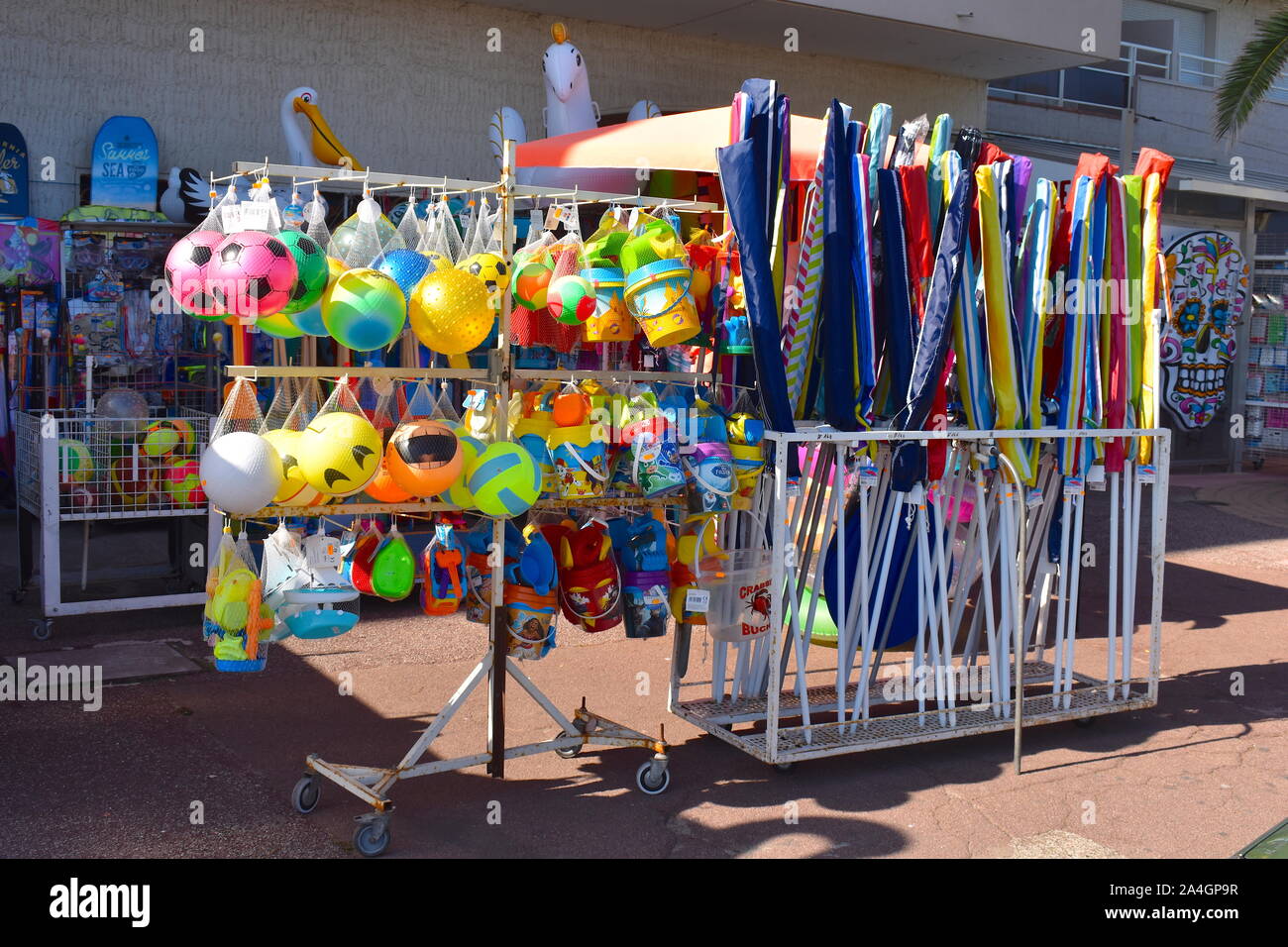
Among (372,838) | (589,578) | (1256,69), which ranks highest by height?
(1256,69)

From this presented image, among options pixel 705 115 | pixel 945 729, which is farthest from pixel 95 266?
pixel 945 729

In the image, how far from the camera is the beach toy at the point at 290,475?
4.30 metres

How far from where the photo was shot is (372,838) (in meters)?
4.43

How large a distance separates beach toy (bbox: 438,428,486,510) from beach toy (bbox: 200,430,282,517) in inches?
26.4

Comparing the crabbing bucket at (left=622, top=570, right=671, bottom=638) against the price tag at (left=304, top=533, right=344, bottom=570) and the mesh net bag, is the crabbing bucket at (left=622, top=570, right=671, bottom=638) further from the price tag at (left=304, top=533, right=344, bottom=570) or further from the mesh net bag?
the mesh net bag

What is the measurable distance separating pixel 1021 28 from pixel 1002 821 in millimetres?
10766

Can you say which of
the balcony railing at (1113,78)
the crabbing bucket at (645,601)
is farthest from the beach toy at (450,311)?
the balcony railing at (1113,78)

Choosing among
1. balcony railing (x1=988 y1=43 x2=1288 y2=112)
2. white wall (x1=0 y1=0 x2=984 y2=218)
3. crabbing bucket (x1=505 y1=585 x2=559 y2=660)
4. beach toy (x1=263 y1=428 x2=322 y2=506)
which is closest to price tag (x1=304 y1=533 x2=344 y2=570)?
beach toy (x1=263 y1=428 x2=322 y2=506)

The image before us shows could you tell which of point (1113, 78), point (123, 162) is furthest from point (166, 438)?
point (1113, 78)

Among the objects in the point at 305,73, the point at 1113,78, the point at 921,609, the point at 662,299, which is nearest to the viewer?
the point at 662,299

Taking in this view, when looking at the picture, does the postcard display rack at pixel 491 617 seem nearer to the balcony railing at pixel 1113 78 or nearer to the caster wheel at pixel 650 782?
the caster wheel at pixel 650 782

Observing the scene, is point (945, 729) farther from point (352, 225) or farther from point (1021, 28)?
point (1021, 28)

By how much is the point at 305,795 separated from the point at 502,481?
140 centimetres

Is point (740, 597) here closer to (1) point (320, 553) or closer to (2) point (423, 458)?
(2) point (423, 458)
